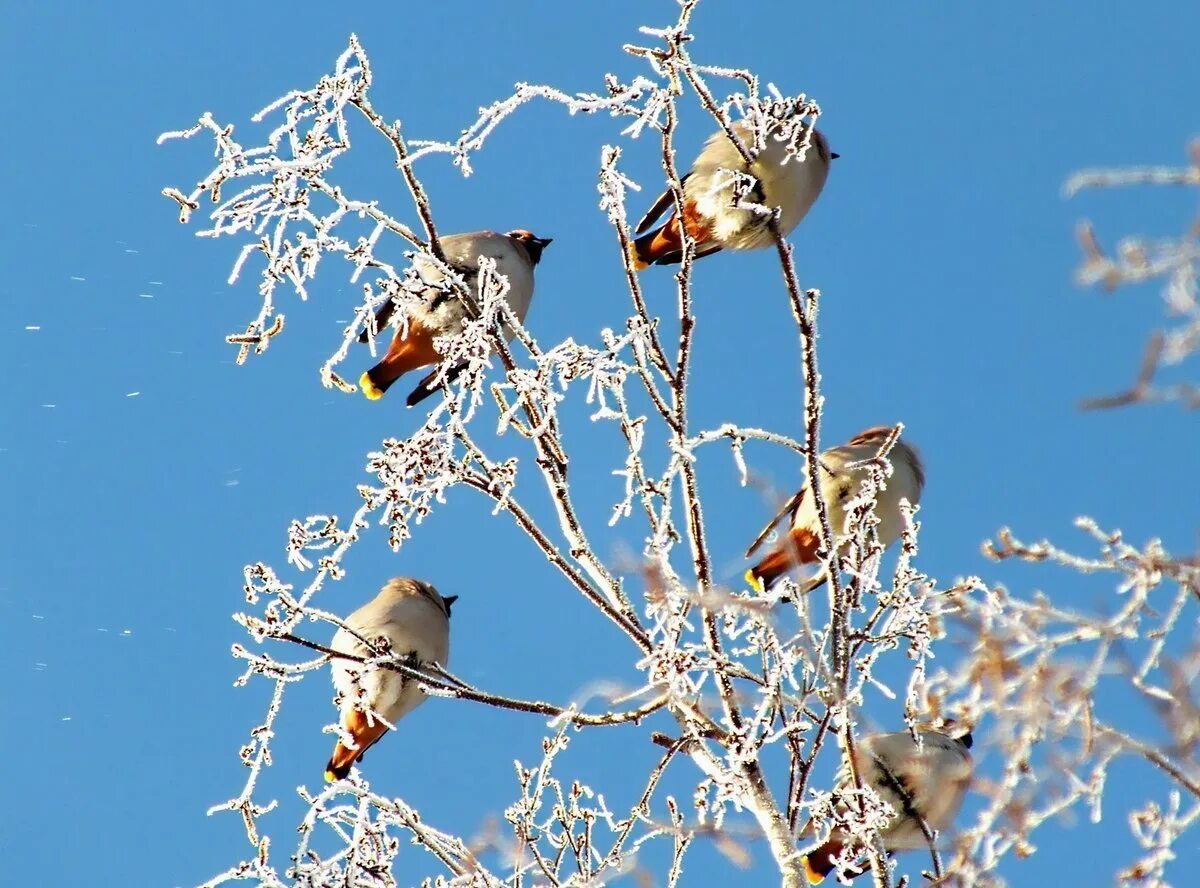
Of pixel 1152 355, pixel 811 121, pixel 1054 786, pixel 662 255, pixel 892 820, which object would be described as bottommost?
pixel 1054 786

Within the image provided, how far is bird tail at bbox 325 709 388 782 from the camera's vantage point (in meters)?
4.94

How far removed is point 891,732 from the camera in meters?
4.10

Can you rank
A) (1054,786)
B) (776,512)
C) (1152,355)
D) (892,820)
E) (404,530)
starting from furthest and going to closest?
(892,820) → (404,530) → (776,512) → (1054,786) → (1152,355)

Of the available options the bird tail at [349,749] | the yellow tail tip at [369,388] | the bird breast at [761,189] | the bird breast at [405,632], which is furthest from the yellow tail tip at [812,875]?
the yellow tail tip at [369,388]

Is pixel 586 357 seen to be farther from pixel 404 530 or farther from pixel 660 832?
pixel 660 832

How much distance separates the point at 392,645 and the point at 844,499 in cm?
156

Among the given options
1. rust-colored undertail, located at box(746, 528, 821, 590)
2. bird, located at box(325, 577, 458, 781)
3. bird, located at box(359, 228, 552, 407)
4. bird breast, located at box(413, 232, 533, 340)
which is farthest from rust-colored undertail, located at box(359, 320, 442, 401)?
rust-colored undertail, located at box(746, 528, 821, 590)

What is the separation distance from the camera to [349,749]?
16.2ft

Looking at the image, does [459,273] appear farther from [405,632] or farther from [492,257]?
[405,632]

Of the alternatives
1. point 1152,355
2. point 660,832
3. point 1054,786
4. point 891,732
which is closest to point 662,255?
point 891,732

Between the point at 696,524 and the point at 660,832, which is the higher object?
the point at 696,524

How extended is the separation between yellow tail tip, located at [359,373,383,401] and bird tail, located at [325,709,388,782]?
1.05 m

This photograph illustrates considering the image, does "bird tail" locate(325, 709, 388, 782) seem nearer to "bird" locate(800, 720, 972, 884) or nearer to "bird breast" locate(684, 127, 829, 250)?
"bird" locate(800, 720, 972, 884)

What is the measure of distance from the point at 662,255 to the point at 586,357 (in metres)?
1.89
